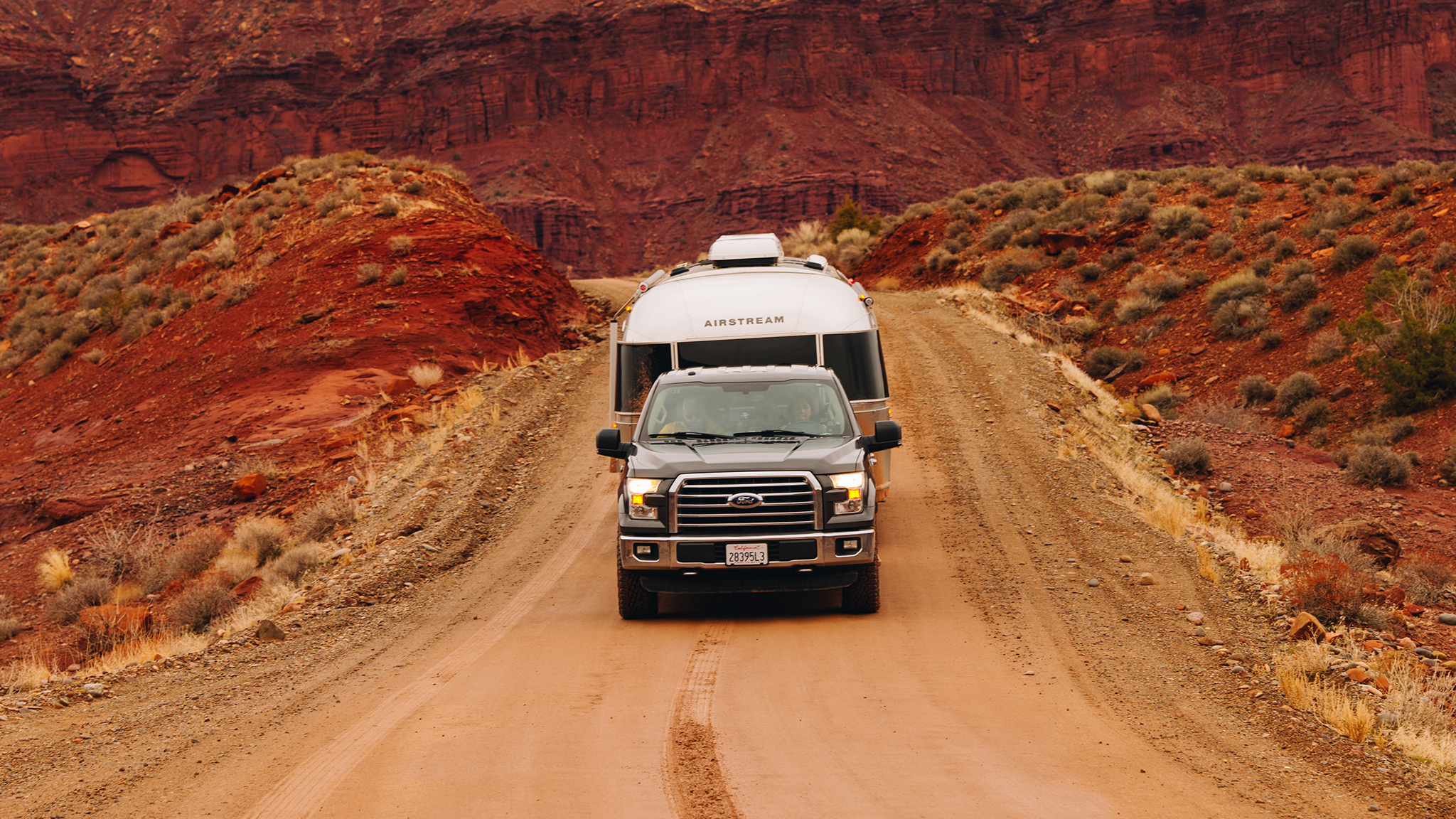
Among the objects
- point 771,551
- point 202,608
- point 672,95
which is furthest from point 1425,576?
point 672,95

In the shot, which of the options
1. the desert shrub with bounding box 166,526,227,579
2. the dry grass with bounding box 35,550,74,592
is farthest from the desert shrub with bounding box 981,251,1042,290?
the dry grass with bounding box 35,550,74,592

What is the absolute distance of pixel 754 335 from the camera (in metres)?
11.8

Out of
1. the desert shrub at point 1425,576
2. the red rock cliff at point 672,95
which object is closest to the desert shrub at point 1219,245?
the desert shrub at point 1425,576

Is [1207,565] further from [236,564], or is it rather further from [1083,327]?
[1083,327]

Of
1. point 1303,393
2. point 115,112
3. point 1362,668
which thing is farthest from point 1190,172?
point 115,112

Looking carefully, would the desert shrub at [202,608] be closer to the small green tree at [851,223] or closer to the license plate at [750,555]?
the license plate at [750,555]

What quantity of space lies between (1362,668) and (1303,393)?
15567 mm

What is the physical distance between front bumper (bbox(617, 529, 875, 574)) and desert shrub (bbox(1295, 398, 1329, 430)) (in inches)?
599

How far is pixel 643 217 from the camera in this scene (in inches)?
3819

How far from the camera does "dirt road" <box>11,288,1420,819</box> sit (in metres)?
5.91

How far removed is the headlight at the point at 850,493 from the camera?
9172mm

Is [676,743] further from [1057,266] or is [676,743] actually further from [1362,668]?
[1057,266]

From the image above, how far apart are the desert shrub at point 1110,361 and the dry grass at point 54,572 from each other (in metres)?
21.2

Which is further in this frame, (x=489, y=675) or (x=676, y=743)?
(x=489, y=675)
